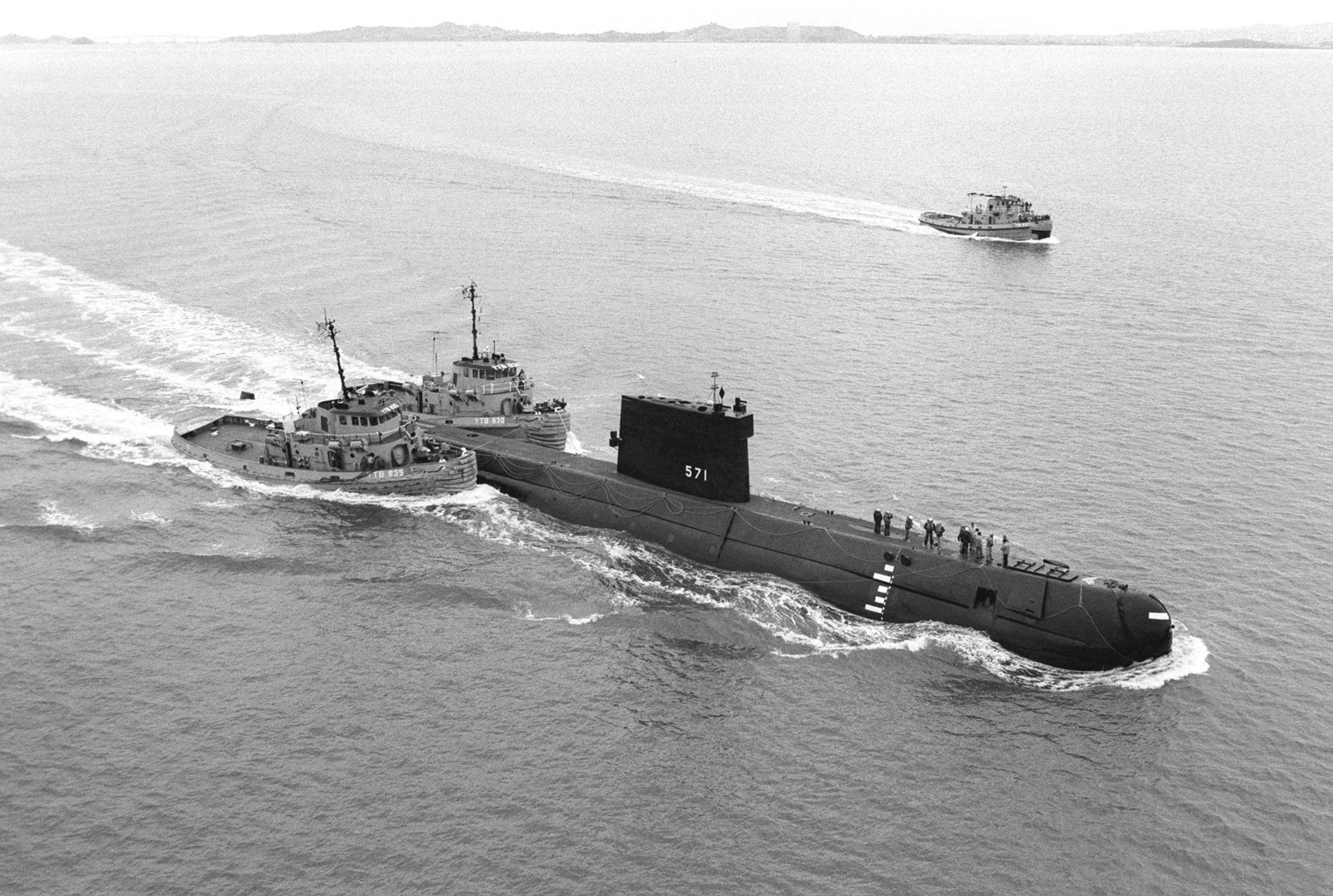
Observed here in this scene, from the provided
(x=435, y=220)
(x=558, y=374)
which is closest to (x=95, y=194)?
(x=435, y=220)

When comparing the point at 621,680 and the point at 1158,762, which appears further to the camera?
the point at 621,680

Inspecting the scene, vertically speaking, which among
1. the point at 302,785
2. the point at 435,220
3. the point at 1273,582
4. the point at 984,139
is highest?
the point at 984,139

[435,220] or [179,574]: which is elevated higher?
[435,220]

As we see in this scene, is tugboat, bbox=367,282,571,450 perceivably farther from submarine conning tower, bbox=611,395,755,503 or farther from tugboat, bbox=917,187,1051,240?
tugboat, bbox=917,187,1051,240

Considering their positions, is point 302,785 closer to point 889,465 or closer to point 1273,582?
point 889,465

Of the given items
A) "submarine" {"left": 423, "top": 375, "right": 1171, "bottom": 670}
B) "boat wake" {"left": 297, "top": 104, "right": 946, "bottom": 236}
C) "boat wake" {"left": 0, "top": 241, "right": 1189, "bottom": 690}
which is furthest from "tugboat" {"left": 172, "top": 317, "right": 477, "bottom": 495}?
"boat wake" {"left": 297, "top": 104, "right": 946, "bottom": 236}

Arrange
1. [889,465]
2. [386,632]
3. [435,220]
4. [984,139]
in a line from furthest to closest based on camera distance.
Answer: [984,139] < [435,220] < [889,465] < [386,632]
